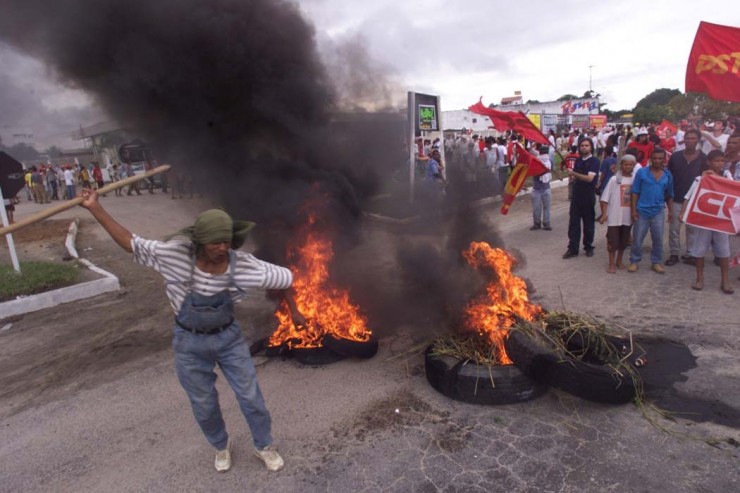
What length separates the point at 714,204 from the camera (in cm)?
624

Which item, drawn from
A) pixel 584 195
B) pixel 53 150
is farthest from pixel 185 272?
pixel 53 150

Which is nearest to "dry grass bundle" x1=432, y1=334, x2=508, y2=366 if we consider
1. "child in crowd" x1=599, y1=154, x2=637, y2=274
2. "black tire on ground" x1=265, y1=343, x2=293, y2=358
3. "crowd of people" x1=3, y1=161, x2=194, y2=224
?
"black tire on ground" x1=265, y1=343, x2=293, y2=358

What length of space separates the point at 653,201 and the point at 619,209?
0.50 metres

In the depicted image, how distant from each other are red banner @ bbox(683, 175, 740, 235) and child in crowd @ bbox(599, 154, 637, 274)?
0.86m

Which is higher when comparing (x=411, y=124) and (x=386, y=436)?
(x=411, y=124)

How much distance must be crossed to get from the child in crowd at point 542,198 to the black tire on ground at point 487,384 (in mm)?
6830

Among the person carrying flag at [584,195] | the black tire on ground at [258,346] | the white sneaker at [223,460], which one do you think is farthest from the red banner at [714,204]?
the white sneaker at [223,460]

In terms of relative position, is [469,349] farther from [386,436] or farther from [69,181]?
[69,181]

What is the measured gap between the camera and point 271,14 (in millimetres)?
5605

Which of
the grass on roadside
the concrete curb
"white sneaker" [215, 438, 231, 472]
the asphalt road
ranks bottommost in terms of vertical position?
the asphalt road

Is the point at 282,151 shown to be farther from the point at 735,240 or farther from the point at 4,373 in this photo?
the point at 735,240

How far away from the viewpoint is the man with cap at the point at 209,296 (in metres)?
3.01

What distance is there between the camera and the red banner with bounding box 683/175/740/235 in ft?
20.0

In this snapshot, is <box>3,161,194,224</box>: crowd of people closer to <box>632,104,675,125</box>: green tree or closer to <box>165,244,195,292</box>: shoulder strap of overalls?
<box>165,244,195,292</box>: shoulder strap of overalls
